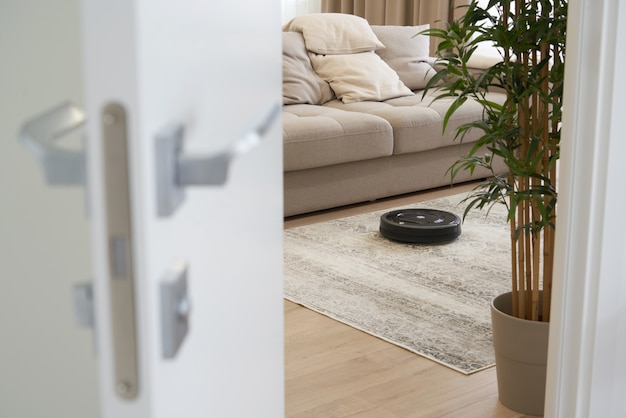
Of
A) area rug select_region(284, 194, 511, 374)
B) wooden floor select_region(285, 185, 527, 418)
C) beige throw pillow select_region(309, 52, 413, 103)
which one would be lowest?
wooden floor select_region(285, 185, 527, 418)

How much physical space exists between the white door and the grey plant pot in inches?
51.6

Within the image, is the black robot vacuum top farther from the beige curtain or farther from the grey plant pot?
the beige curtain

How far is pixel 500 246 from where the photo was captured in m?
3.67

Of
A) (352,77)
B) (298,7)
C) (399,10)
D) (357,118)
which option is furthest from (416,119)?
(298,7)

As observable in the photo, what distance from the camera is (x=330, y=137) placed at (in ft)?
13.3

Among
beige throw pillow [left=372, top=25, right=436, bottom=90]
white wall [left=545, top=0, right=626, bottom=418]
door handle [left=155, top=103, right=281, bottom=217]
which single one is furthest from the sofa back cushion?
door handle [left=155, top=103, right=281, bottom=217]

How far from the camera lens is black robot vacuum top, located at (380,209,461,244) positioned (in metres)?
3.68

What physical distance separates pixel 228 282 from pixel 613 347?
120 cm

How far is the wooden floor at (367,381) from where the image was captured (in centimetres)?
227

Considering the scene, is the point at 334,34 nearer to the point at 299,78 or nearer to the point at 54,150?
the point at 299,78

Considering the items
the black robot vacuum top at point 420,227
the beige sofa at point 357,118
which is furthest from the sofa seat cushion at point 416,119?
the black robot vacuum top at point 420,227

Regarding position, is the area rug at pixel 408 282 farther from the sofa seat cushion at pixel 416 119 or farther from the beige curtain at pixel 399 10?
the beige curtain at pixel 399 10

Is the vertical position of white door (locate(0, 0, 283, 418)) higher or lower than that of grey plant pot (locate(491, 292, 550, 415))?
higher

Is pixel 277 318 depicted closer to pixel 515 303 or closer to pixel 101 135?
pixel 101 135
